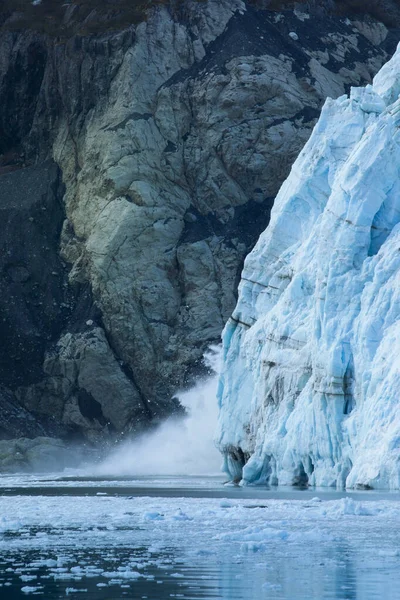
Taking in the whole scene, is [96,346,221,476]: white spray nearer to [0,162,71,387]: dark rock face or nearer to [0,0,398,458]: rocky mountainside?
[0,0,398,458]: rocky mountainside

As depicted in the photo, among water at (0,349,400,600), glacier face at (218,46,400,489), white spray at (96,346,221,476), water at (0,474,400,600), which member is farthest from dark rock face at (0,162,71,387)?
water at (0,474,400,600)

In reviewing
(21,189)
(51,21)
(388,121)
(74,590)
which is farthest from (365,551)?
(51,21)

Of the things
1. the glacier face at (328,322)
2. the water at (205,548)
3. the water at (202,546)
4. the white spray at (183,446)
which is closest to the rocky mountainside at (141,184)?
the white spray at (183,446)

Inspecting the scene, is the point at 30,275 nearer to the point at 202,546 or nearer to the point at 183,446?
the point at 183,446

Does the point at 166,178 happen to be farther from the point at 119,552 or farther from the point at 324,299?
the point at 119,552

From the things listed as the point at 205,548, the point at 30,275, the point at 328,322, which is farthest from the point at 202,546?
the point at 30,275

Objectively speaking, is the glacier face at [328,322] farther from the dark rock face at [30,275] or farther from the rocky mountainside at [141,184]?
the dark rock face at [30,275]
